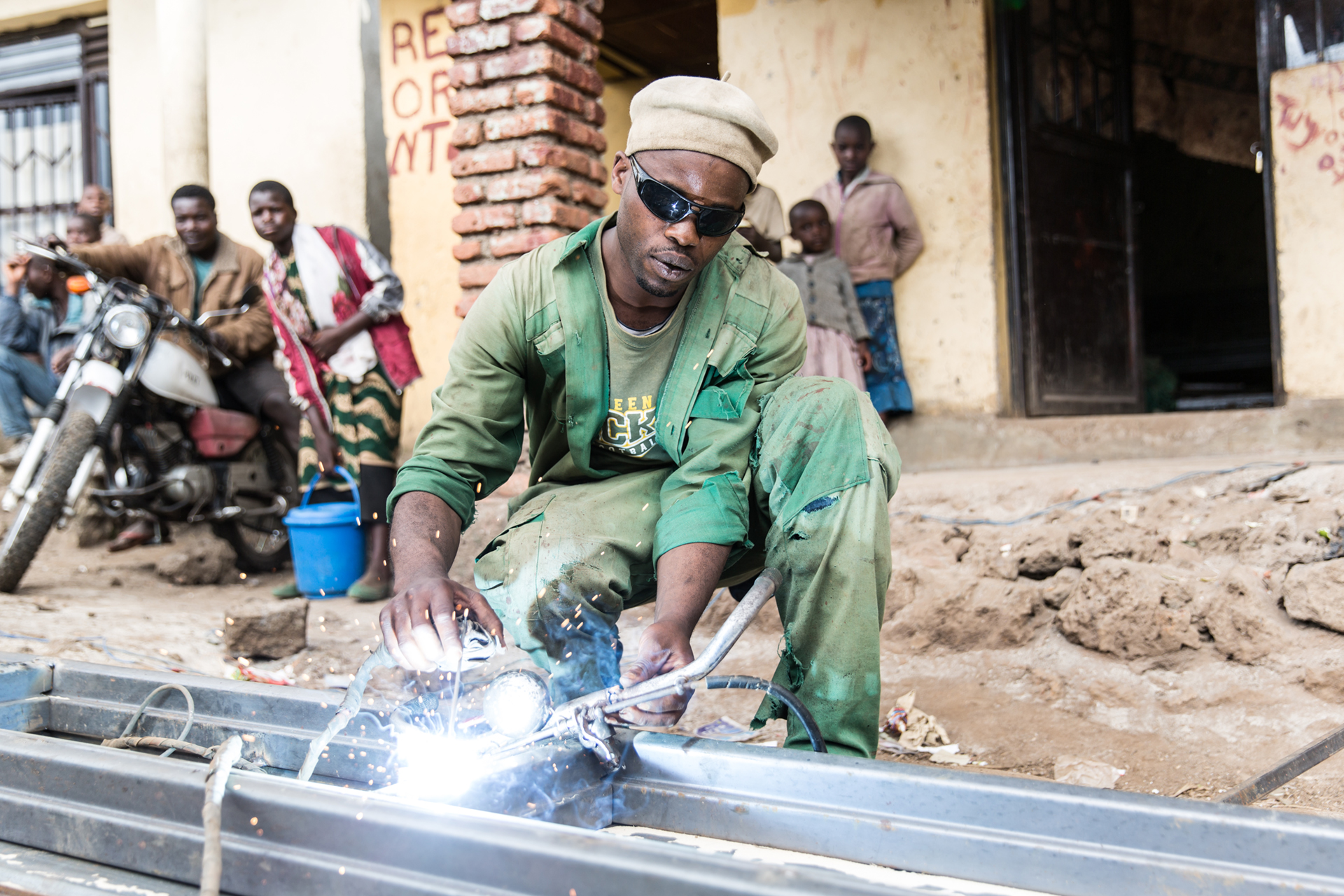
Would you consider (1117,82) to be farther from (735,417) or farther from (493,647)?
(493,647)

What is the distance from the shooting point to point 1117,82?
5.34 meters

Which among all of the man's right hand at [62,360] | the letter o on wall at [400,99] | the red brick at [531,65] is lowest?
the man's right hand at [62,360]

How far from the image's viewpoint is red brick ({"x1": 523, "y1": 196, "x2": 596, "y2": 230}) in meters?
3.74

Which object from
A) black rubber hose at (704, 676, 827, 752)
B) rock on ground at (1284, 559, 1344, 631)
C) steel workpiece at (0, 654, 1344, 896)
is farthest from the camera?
rock on ground at (1284, 559, 1344, 631)

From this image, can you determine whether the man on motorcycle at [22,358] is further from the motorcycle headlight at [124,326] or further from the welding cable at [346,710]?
the welding cable at [346,710]

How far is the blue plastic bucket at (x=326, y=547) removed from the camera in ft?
13.3

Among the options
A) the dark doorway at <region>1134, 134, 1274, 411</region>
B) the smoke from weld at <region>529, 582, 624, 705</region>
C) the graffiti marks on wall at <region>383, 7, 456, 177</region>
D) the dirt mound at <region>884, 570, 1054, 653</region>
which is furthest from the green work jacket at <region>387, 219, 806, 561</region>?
the dark doorway at <region>1134, 134, 1274, 411</region>

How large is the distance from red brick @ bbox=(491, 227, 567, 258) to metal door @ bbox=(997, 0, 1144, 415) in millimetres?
2287

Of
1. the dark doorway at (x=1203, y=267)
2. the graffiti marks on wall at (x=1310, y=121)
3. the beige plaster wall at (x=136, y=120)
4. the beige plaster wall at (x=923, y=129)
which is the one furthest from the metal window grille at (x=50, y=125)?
the dark doorway at (x=1203, y=267)

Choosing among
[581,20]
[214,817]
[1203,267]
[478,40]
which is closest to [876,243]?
[581,20]

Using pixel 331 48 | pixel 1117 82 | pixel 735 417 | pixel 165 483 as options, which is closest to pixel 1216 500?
pixel 735 417

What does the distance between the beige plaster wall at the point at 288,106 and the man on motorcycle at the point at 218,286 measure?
824mm

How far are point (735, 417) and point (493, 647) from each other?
2.05 feet

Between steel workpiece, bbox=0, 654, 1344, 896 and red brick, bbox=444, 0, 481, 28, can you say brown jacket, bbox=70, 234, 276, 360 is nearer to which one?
red brick, bbox=444, 0, 481, 28
